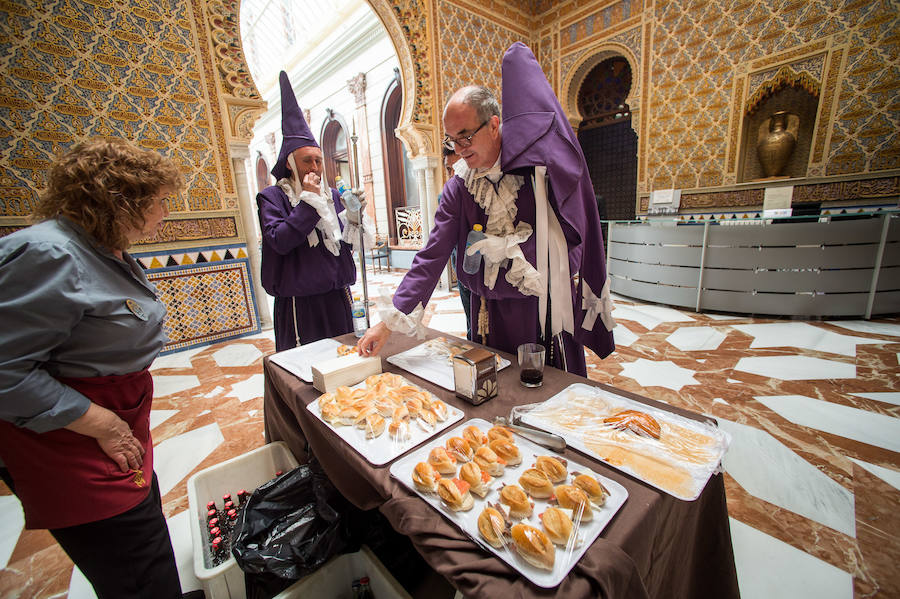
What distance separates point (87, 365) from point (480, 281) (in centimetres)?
121

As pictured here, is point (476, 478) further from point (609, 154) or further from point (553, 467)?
point (609, 154)

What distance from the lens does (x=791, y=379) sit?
2674 millimetres

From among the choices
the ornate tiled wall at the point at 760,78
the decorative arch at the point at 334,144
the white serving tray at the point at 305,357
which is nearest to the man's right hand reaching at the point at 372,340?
the white serving tray at the point at 305,357

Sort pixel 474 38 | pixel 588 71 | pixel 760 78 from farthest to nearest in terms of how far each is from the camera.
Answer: pixel 588 71
pixel 474 38
pixel 760 78

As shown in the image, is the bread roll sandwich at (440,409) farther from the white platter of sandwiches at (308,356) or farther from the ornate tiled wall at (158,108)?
the ornate tiled wall at (158,108)

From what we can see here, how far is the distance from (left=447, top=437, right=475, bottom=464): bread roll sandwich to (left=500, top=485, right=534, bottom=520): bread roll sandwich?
125mm

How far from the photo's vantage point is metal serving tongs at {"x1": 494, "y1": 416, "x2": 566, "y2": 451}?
0.81m

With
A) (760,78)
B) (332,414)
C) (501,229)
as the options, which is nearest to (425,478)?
(332,414)

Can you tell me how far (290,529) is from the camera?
1.15 meters

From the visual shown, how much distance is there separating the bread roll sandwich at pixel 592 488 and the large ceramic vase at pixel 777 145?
21.8 ft

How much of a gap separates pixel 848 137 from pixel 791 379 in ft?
13.7

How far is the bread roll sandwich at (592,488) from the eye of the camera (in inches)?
26.2

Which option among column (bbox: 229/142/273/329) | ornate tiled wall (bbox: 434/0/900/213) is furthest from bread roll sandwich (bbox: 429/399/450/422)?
ornate tiled wall (bbox: 434/0/900/213)

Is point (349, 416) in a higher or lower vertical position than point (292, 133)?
lower
